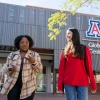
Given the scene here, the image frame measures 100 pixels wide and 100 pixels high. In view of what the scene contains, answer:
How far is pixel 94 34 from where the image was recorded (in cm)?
2456

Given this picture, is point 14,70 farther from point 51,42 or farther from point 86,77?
point 51,42

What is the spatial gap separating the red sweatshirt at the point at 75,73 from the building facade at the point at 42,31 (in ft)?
60.7

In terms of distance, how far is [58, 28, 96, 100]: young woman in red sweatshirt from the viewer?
11.8 ft

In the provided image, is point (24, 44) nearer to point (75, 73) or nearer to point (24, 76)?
point (24, 76)

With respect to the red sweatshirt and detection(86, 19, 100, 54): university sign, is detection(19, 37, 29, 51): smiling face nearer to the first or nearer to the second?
the red sweatshirt

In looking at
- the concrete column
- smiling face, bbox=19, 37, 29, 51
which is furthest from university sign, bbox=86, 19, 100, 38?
smiling face, bbox=19, 37, 29, 51

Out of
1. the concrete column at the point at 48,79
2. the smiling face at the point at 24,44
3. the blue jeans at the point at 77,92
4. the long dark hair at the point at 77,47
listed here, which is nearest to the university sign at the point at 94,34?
the concrete column at the point at 48,79

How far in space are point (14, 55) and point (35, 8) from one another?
64.5ft

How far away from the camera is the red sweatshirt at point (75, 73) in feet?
11.9

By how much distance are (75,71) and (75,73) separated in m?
0.03

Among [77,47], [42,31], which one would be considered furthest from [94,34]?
[77,47]

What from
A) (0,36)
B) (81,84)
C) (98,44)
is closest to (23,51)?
(81,84)

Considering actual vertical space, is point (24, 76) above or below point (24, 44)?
below

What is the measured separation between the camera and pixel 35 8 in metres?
23.0
